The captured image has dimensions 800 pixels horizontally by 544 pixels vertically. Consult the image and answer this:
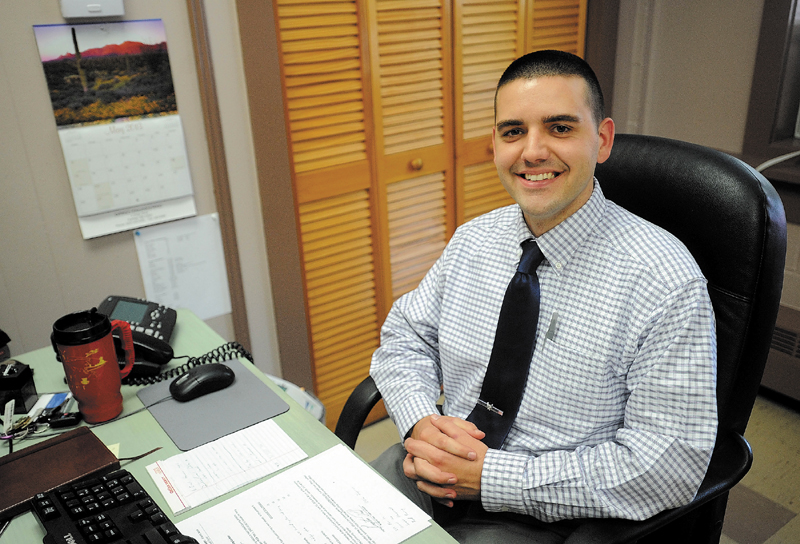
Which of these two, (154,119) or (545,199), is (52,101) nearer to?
(154,119)

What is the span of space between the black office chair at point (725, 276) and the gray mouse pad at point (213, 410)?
627 millimetres

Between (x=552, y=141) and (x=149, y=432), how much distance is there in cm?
96

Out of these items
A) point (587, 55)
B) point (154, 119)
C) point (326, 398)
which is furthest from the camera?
point (587, 55)

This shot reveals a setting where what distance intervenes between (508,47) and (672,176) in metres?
1.34

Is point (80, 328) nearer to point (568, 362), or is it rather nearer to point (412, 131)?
point (568, 362)

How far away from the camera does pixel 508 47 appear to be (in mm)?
2303

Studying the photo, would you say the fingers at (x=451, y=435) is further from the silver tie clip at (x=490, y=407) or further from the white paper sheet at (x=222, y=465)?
the white paper sheet at (x=222, y=465)

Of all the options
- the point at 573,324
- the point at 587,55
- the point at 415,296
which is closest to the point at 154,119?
the point at 415,296

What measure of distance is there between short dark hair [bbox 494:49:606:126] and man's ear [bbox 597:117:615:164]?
21mm

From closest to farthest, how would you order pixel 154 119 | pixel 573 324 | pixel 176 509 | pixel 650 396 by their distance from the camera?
pixel 176 509 → pixel 650 396 → pixel 573 324 → pixel 154 119

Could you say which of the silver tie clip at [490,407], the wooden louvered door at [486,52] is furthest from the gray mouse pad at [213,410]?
the wooden louvered door at [486,52]

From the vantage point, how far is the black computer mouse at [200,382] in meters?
1.19

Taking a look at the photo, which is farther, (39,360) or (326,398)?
(326,398)

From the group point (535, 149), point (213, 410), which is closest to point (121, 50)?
point (213, 410)
